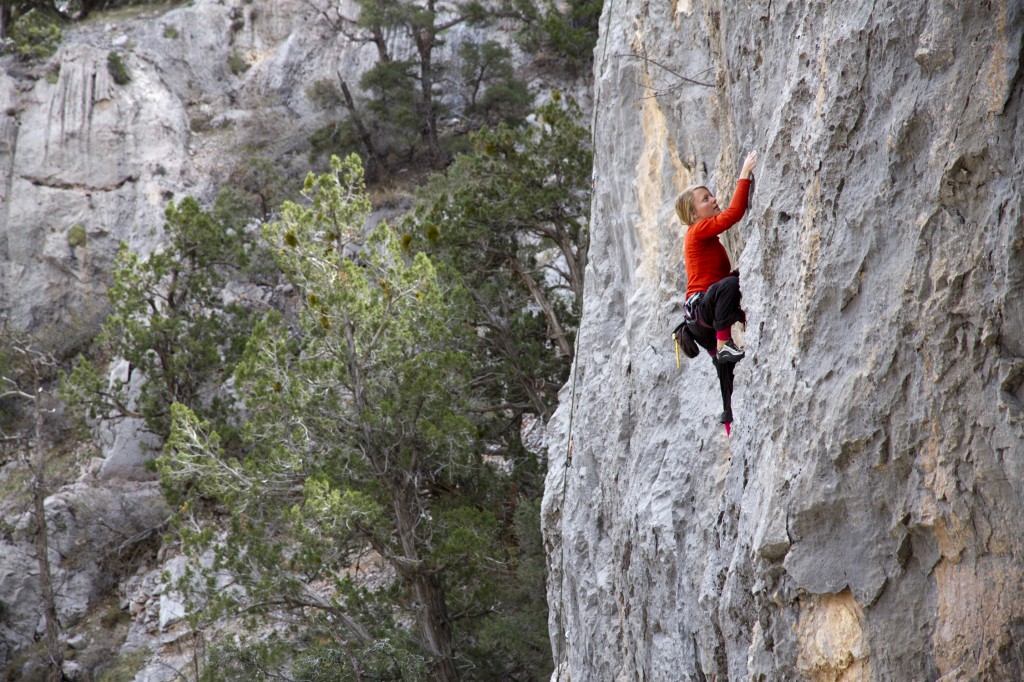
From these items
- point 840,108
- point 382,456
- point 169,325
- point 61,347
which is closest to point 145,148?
point 61,347

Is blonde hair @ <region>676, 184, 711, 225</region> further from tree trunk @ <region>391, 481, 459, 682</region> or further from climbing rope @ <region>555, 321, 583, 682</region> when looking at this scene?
tree trunk @ <region>391, 481, 459, 682</region>

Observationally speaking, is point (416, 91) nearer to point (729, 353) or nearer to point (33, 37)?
point (33, 37)

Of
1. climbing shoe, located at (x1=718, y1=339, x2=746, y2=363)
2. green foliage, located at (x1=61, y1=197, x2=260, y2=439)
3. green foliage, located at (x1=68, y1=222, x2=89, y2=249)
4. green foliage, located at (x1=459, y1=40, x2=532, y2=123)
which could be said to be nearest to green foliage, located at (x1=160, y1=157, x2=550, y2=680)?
green foliage, located at (x1=61, y1=197, x2=260, y2=439)

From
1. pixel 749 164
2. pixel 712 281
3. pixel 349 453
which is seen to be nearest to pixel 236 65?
pixel 349 453

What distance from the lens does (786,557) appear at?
4.33 m

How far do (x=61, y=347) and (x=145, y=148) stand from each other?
671cm

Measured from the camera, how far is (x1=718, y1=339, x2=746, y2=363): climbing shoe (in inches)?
216

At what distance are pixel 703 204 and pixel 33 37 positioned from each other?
3009cm

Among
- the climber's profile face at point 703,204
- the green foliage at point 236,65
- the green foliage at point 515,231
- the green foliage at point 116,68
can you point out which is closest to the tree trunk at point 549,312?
the green foliage at point 515,231

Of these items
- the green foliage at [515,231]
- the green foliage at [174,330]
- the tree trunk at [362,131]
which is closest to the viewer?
the green foliage at [515,231]

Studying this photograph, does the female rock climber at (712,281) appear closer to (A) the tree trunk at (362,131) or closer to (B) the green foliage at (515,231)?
(B) the green foliage at (515,231)

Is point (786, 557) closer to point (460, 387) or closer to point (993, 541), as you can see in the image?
point (993, 541)

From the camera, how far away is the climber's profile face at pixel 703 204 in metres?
5.61

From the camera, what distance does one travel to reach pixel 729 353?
551cm
